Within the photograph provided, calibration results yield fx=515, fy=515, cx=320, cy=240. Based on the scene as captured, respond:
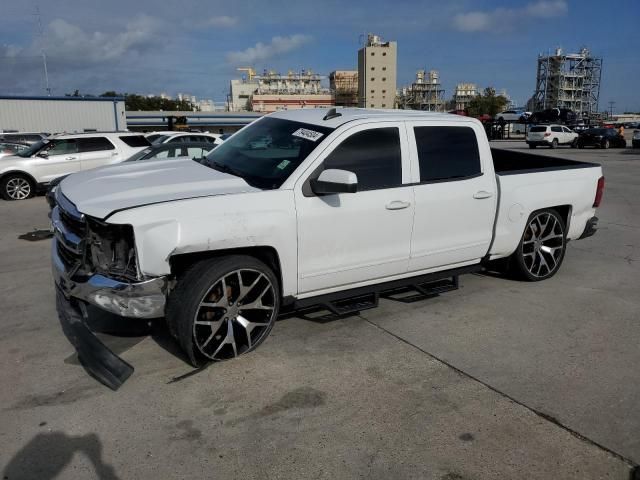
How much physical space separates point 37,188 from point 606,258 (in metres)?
12.3

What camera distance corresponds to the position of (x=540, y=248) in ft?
18.6

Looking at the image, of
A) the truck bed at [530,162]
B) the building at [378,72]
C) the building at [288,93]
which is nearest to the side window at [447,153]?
the truck bed at [530,162]

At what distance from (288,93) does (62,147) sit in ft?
401

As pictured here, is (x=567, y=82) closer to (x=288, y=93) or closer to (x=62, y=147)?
(x=288, y=93)

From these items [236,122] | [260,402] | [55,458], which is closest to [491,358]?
[260,402]

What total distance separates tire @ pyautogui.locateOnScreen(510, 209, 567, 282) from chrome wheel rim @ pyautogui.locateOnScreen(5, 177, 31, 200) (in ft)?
38.1

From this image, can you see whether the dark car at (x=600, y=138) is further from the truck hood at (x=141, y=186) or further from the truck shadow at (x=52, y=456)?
the truck shadow at (x=52, y=456)

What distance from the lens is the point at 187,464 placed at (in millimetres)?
2748

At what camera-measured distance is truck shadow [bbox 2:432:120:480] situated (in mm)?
2658

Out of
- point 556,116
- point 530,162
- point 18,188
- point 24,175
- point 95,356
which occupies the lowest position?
point 95,356

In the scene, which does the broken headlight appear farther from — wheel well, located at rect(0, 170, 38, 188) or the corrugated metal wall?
the corrugated metal wall

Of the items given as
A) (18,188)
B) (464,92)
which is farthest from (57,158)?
(464,92)

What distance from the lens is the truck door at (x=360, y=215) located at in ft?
12.9

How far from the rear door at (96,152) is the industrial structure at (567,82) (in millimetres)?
147678
